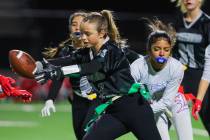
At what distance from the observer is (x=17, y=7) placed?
1591 cm

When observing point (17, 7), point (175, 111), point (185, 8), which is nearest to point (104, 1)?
point (17, 7)

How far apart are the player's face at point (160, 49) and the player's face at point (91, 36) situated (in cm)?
67

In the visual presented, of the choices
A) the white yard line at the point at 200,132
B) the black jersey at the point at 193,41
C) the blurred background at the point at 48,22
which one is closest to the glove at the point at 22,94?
the black jersey at the point at 193,41

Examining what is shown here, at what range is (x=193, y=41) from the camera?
23.7 feet

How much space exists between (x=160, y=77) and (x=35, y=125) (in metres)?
4.48

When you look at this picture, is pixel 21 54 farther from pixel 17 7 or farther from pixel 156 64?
pixel 17 7

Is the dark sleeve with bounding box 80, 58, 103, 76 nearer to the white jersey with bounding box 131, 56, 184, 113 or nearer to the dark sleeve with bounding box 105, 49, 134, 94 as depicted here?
the dark sleeve with bounding box 105, 49, 134, 94

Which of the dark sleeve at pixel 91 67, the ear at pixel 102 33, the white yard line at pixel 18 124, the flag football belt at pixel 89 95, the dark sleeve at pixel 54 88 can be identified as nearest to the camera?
the dark sleeve at pixel 91 67

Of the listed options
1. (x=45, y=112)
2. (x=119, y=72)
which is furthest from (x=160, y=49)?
(x=45, y=112)

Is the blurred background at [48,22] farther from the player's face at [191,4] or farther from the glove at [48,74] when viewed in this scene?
the glove at [48,74]

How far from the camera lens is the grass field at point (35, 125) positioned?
9177 millimetres

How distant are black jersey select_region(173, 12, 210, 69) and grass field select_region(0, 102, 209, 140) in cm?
171

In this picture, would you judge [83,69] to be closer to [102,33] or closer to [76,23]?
[102,33]

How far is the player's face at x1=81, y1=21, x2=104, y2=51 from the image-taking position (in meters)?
5.47
